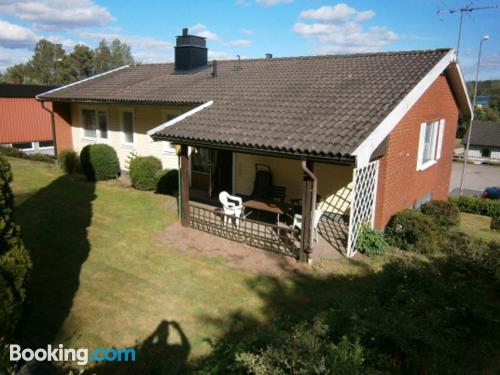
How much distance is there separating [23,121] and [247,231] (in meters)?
22.2

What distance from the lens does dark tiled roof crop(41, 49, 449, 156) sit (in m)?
8.09

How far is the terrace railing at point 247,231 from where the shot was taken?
338 inches

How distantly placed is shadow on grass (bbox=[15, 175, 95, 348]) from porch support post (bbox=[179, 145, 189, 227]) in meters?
2.49

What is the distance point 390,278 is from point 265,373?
3.21 meters

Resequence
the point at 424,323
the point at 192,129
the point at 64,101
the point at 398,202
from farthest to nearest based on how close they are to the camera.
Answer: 1. the point at 64,101
2. the point at 398,202
3. the point at 192,129
4. the point at 424,323

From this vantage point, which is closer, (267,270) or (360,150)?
(360,150)

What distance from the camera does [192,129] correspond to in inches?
380

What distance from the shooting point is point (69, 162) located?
16688 millimetres

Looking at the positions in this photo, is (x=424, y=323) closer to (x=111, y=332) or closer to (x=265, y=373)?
(x=265, y=373)

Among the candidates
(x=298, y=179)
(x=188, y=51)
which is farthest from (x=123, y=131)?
(x=298, y=179)

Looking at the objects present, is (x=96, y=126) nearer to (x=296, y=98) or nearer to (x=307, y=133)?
(x=296, y=98)

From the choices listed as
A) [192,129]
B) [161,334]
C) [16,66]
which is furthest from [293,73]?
[16,66]

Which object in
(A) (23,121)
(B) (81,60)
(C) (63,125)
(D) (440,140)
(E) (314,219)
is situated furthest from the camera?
Answer: (B) (81,60)

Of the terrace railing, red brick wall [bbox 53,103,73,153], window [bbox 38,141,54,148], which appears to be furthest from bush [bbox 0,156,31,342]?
window [bbox 38,141,54,148]
